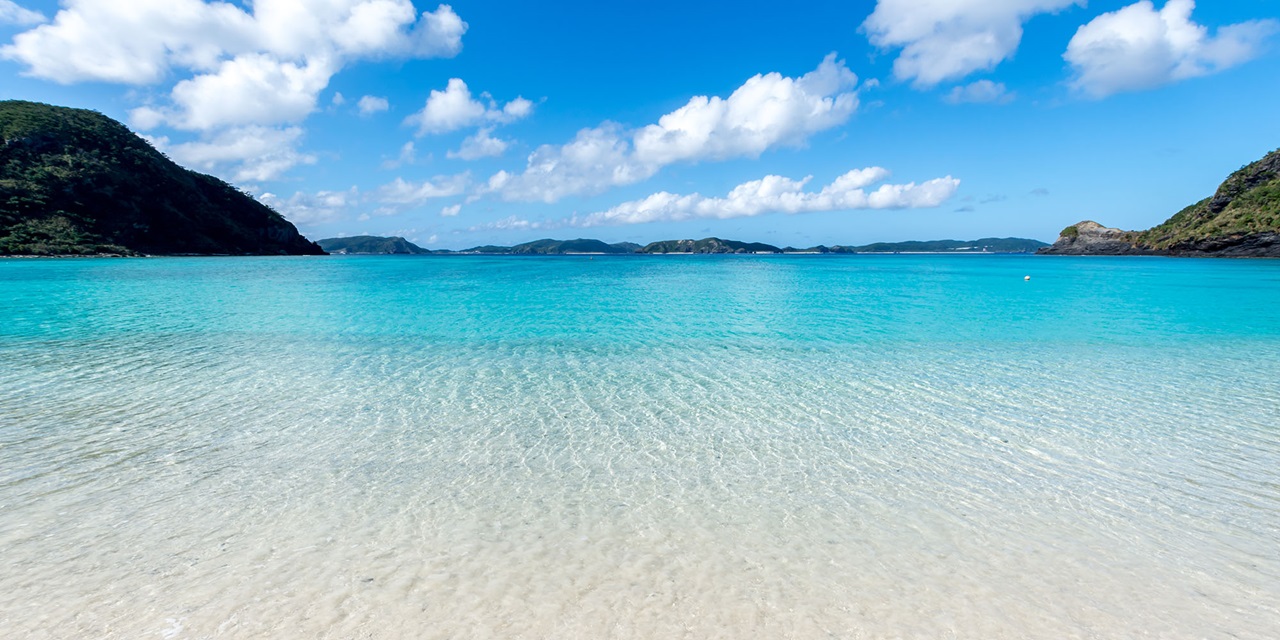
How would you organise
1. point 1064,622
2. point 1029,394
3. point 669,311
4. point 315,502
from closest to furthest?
point 1064,622 < point 315,502 < point 1029,394 < point 669,311

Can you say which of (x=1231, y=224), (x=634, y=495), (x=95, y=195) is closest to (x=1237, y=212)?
(x=1231, y=224)

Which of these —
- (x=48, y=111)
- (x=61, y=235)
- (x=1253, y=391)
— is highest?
(x=48, y=111)

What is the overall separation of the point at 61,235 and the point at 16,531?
390ft

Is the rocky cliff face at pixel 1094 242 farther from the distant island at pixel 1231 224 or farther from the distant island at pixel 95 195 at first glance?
the distant island at pixel 95 195

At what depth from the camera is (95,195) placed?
97.9 meters

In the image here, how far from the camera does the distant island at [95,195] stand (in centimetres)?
8869

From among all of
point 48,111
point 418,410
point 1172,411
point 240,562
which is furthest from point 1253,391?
point 48,111

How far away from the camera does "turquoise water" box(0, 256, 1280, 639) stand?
394 centimetres

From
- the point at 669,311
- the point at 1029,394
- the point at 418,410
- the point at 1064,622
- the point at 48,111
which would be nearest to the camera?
A: the point at 1064,622

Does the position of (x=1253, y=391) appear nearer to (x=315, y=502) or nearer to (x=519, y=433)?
(x=519, y=433)

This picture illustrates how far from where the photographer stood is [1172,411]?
890 cm

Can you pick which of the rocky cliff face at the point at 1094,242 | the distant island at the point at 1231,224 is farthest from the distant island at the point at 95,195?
the rocky cliff face at the point at 1094,242

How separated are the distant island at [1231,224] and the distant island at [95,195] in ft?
577

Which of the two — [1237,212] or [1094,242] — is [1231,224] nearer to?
[1237,212]
